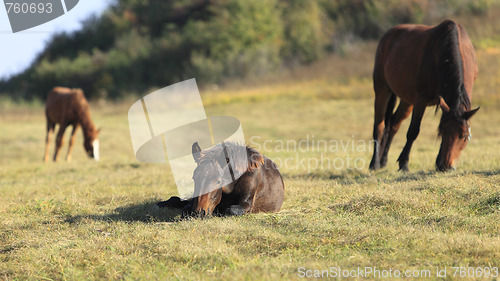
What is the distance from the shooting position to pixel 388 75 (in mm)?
9531

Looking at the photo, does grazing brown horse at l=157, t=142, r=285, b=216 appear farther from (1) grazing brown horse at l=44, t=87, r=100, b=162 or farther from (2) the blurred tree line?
(2) the blurred tree line

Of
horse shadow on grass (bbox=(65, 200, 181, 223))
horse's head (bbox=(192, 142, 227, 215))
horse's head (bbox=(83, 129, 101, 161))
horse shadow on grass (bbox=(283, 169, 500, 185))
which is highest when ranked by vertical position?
horse's head (bbox=(192, 142, 227, 215))

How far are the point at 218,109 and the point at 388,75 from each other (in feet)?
58.7

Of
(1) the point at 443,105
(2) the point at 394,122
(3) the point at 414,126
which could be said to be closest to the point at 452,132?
(1) the point at 443,105

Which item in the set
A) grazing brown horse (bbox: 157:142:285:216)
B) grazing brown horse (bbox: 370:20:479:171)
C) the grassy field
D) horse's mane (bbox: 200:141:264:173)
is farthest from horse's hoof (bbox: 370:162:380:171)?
horse's mane (bbox: 200:141:264:173)

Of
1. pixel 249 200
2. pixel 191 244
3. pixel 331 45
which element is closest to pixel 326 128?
pixel 249 200

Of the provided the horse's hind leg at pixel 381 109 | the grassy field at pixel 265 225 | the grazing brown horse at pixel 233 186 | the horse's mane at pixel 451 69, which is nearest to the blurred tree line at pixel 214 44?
the horse's hind leg at pixel 381 109

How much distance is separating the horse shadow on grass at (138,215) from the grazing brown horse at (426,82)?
396cm

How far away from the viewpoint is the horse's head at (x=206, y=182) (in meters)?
5.28

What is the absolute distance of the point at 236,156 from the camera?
5695 millimetres

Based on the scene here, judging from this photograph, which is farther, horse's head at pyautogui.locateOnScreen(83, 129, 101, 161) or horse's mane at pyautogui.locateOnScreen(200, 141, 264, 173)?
horse's head at pyautogui.locateOnScreen(83, 129, 101, 161)

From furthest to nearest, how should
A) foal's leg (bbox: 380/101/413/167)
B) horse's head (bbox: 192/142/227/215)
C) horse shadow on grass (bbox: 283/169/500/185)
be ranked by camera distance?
foal's leg (bbox: 380/101/413/167) < horse shadow on grass (bbox: 283/169/500/185) < horse's head (bbox: 192/142/227/215)

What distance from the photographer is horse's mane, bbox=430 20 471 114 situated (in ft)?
24.3

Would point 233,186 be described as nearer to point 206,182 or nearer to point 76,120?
point 206,182
